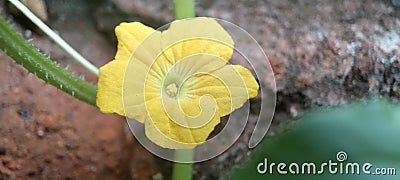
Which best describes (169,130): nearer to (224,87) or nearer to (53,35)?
(224,87)

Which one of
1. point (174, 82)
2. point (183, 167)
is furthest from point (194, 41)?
point (183, 167)

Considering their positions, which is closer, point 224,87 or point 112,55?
point 224,87

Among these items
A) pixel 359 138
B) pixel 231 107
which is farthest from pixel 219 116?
pixel 359 138

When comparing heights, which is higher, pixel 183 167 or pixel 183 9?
pixel 183 9

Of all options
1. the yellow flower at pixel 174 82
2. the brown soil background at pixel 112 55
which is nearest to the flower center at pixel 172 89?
the yellow flower at pixel 174 82

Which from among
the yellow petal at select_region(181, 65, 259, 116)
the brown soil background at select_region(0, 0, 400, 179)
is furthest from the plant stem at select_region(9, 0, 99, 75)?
the yellow petal at select_region(181, 65, 259, 116)

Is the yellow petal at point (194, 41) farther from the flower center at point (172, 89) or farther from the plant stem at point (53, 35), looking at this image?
the plant stem at point (53, 35)

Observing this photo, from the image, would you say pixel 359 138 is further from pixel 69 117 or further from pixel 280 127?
pixel 69 117
